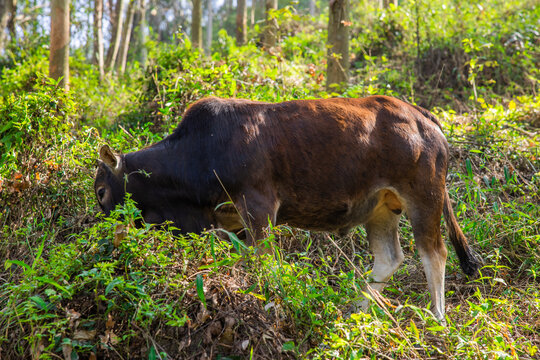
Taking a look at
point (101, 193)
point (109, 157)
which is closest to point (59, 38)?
point (101, 193)

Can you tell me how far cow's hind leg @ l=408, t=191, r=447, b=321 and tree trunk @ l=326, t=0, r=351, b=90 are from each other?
4.17 metres

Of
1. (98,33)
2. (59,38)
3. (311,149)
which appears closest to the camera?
(311,149)

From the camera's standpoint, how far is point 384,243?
18.2 ft

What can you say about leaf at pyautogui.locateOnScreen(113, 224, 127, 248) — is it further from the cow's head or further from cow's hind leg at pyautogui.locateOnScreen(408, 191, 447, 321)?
cow's hind leg at pyautogui.locateOnScreen(408, 191, 447, 321)

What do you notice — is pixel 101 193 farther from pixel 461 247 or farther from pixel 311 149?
pixel 461 247

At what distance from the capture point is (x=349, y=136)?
16.3 feet

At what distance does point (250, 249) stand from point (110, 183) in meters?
1.62

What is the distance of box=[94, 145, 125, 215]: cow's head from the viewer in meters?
4.84

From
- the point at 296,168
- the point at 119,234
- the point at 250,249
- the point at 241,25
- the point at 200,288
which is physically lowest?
the point at 200,288

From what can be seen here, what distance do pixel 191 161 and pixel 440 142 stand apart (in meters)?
2.23

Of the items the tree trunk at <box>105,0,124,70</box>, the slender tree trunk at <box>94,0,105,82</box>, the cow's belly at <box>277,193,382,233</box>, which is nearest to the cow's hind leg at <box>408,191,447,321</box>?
the cow's belly at <box>277,193,382,233</box>

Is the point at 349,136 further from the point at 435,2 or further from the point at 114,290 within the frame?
the point at 435,2

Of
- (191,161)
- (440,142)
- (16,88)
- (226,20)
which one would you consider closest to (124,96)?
(16,88)

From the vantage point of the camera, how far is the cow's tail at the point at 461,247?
5270mm
